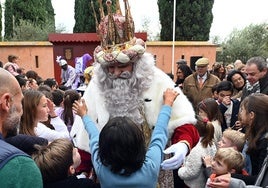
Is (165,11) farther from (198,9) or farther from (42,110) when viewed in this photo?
(42,110)

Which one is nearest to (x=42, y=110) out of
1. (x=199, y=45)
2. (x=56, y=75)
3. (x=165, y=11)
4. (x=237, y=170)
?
(x=237, y=170)

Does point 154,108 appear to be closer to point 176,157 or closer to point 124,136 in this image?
point 176,157

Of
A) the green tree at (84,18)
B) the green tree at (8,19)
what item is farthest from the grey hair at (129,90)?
the green tree at (8,19)

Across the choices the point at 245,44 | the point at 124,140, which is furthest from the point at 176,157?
the point at 245,44

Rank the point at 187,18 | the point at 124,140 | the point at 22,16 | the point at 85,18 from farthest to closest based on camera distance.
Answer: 1. the point at 22,16
2. the point at 187,18
3. the point at 85,18
4. the point at 124,140

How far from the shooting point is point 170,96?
7.98 ft

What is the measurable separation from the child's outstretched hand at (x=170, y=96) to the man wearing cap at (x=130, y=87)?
0.11m

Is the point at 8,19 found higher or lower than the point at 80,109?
higher

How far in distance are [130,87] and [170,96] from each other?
31 centimetres

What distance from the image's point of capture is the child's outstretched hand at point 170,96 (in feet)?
7.89

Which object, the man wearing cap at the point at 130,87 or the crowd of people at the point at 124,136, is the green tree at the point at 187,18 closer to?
the crowd of people at the point at 124,136

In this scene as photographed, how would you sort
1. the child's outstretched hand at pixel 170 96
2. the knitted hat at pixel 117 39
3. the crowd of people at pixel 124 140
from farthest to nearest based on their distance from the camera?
1. the knitted hat at pixel 117 39
2. the child's outstretched hand at pixel 170 96
3. the crowd of people at pixel 124 140

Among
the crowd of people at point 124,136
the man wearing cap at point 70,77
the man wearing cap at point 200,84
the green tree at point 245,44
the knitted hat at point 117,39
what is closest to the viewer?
the crowd of people at point 124,136

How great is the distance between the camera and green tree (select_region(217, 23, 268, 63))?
24.7 m
